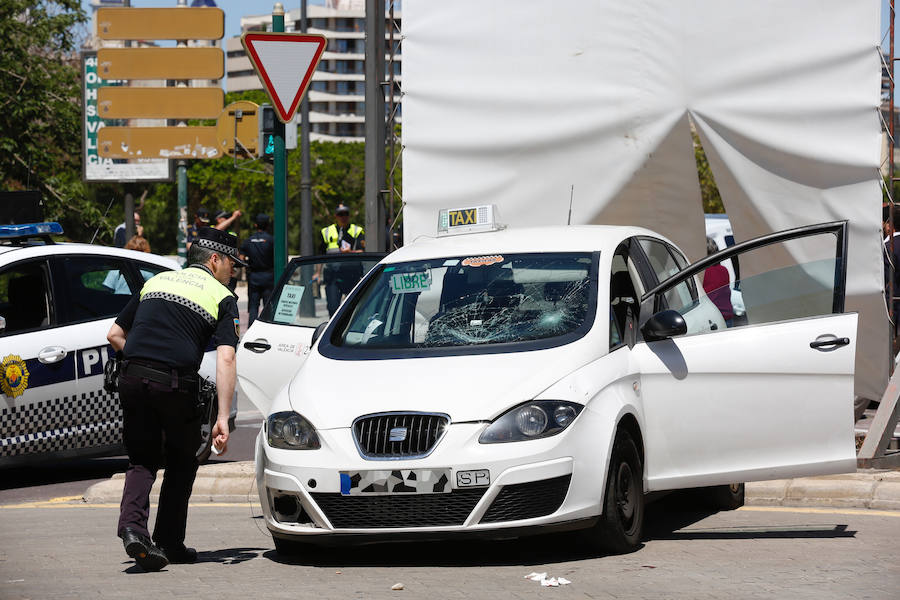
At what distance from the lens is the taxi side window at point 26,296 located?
993cm

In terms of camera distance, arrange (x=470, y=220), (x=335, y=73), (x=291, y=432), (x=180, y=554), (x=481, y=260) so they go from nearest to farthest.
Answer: (x=291, y=432) < (x=180, y=554) < (x=481, y=260) < (x=470, y=220) < (x=335, y=73)

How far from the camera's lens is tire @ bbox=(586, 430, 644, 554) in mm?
6605

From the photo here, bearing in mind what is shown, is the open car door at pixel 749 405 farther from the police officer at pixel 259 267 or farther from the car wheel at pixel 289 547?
the police officer at pixel 259 267

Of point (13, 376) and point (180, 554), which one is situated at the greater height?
point (13, 376)

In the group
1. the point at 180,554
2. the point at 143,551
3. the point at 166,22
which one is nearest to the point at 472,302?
the point at 180,554

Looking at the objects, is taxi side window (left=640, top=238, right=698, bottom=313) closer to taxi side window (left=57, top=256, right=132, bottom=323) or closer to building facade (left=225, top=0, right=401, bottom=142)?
taxi side window (left=57, top=256, right=132, bottom=323)

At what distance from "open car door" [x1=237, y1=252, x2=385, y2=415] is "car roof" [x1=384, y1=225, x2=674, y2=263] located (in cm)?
120

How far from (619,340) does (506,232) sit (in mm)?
1317

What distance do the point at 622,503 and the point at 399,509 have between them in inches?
43.7

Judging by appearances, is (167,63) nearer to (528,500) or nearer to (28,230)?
(28,230)

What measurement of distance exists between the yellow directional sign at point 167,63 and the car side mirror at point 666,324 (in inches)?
517

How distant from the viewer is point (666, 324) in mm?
6969

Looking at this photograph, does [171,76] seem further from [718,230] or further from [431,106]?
[431,106]

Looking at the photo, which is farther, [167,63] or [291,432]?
[167,63]
